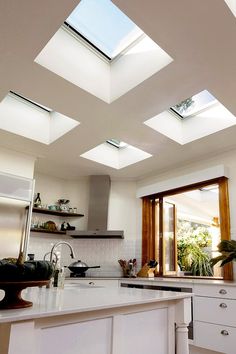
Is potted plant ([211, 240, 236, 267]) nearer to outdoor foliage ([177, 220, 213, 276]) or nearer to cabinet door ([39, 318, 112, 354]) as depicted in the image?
outdoor foliage ([177, 220, 213, 276])

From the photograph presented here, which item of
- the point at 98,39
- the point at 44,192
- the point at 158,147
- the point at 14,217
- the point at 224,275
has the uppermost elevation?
the point at 98,39


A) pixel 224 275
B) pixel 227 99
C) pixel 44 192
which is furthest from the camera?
pixel 44 192

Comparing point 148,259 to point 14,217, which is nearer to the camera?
point 14,217

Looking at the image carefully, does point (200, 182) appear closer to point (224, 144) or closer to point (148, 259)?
point (224, 144)

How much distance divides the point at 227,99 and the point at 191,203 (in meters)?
3.29

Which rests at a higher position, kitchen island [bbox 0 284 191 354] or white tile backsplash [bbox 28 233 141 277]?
white tile backsplash [bbox 28 233 141 277]

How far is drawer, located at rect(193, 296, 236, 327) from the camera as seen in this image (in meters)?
3.03

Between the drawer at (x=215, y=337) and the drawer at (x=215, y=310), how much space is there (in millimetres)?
57

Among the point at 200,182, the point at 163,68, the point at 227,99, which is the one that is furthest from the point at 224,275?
the point at 163,68

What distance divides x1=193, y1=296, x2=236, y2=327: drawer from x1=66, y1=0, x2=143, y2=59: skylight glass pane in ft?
9.38

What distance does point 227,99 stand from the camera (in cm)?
285

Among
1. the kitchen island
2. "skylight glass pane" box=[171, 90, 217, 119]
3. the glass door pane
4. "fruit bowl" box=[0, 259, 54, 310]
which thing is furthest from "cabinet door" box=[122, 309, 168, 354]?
the glass door pane

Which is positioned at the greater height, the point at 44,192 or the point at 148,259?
the point at 44,192

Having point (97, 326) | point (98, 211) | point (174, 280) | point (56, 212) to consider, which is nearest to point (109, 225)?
point (98, 211)
